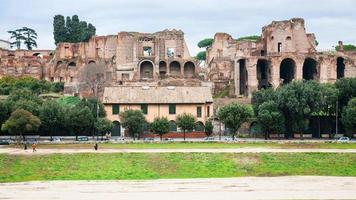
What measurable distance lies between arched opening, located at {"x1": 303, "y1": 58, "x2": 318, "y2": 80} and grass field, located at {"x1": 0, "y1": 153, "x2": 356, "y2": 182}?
4337 centimetres

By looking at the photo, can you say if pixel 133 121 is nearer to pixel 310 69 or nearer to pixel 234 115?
pixel 234 115

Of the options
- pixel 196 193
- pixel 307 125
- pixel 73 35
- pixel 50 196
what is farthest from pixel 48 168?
pixel 73 35

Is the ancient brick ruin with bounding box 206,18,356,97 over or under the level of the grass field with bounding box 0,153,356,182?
over

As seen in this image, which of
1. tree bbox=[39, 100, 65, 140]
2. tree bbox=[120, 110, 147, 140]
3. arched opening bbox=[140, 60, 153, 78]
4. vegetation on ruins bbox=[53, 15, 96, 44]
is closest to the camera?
tree bbox=[120, 110, 147, 140]

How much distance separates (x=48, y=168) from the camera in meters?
39.8

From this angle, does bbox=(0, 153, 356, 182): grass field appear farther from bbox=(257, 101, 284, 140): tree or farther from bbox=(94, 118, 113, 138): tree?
bbox=(257, 101, 284, 140): tree

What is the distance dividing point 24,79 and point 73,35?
→ 73.1 ft

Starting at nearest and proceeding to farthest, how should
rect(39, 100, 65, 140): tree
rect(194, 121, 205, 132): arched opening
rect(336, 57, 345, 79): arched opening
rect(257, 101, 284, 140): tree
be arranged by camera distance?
rect(257, 101, 284, 140): tree
rect(39, 100, 65, 140): tree
rect(194, 121, 205, 132): arched opening
rect(336, 57, 345, 79): arched opening

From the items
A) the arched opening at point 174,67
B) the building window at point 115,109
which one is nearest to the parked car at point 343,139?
the building window at point 115,109

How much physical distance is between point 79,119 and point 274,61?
35915mm

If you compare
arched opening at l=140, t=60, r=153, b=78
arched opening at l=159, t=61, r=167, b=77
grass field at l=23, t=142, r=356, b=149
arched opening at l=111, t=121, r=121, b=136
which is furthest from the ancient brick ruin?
grass field at l=23, t=142, r=356, b=149

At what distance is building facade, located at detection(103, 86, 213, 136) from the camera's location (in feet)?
213

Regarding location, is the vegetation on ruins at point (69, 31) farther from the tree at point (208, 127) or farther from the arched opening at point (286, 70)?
the tree at point (208, 127)

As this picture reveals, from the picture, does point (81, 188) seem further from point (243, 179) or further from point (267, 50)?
point (267, 50)
